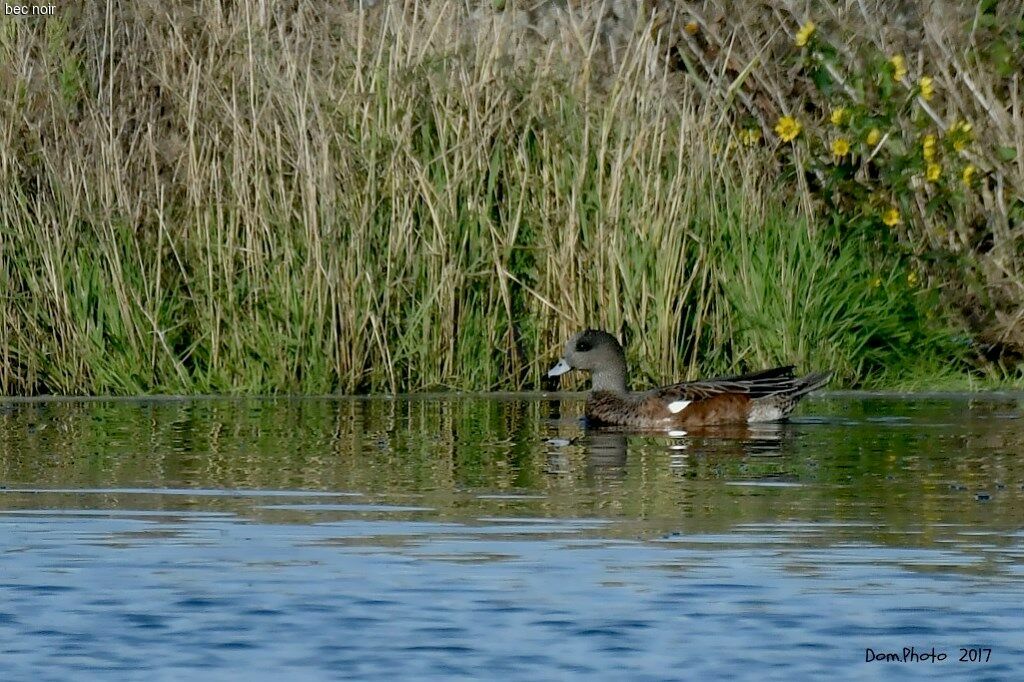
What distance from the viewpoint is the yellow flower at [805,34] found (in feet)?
39.9

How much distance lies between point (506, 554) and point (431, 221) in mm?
5767

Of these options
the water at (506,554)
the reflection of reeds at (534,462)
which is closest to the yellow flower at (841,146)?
the reflection of reeds at (534,462)

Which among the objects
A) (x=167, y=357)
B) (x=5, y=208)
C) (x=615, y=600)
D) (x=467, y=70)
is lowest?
(x=615, y=600)

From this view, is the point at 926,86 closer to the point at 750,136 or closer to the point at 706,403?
the point at 750,136

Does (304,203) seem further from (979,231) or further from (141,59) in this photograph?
(979,231)

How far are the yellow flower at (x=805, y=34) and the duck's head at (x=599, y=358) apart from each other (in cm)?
258

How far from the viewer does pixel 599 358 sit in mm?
10477

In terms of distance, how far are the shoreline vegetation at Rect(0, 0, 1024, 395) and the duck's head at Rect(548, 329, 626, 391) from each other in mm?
914

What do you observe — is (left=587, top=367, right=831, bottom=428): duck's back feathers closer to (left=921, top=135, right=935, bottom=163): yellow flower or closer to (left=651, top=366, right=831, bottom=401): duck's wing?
(left=651, top=366, right=831, bottom=401): duck's wing

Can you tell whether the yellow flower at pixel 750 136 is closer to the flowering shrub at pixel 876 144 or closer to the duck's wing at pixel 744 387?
the flowering shrub at pixel 876 144

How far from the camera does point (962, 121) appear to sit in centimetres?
1216

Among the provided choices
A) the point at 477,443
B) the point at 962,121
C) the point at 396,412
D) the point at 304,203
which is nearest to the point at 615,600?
the point at 477,443

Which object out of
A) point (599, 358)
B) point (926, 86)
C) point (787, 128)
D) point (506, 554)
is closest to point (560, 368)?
point (599, 358)

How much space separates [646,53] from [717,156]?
0.72m
